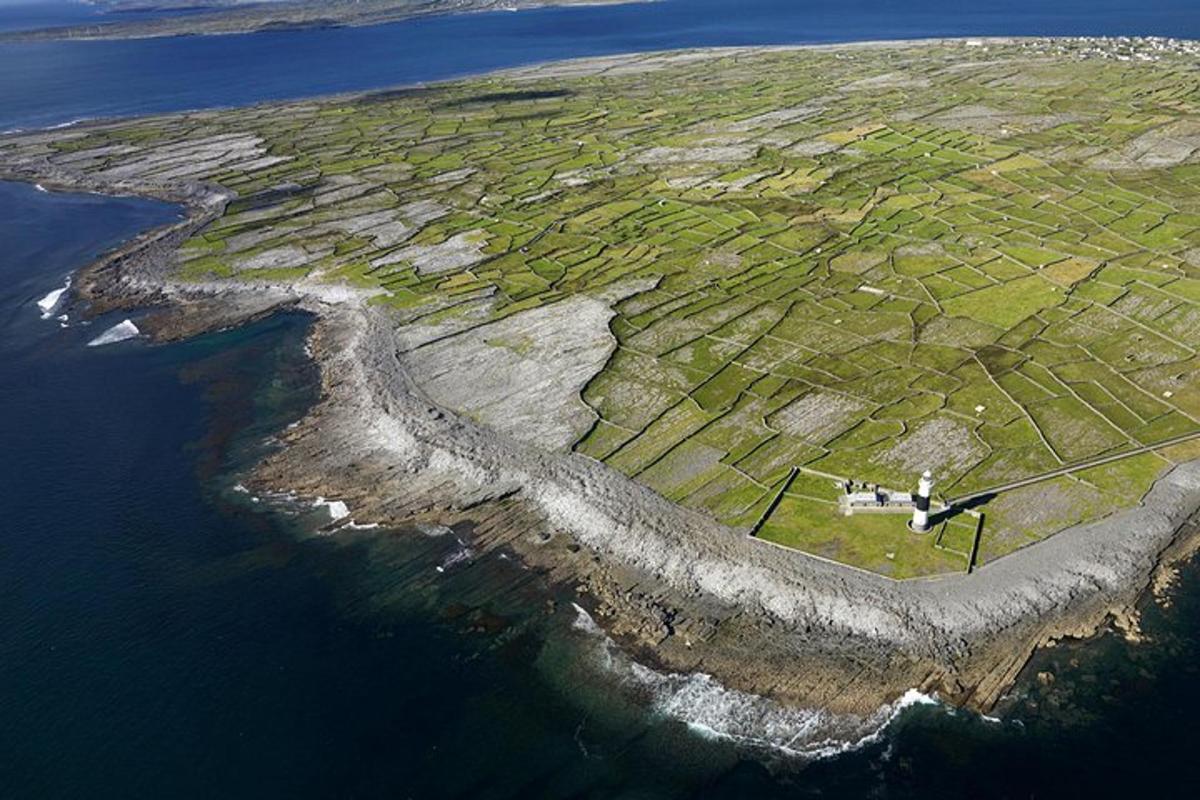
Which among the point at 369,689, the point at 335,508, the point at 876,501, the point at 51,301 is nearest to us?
the point at 369,689

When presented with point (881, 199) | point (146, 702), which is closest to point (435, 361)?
point (146, 702)

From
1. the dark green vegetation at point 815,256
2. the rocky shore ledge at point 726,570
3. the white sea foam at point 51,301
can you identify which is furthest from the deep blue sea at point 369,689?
the white sea foam at point 51,301

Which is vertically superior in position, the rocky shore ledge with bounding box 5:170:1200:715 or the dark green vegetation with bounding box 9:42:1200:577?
the dark green vegetation with bounding box 9:42:1200:577

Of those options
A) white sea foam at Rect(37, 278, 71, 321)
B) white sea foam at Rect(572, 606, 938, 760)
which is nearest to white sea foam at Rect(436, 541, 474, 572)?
white sea foam at Rect(572, 606, 938, 760)

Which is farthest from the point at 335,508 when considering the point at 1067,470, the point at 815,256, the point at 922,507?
the point at 815,256

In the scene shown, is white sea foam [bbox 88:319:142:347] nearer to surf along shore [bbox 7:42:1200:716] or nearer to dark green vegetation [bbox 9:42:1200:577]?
dark green vegetation [bbox 9:42:1200:577]

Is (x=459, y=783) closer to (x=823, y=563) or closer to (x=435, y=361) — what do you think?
(x=823, y=563)

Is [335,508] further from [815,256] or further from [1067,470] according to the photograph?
[815,256]
